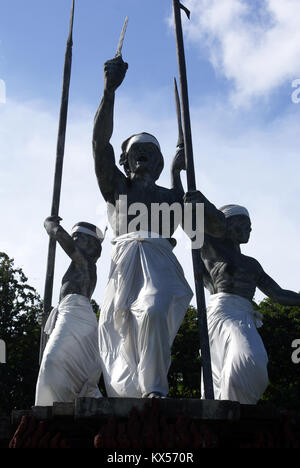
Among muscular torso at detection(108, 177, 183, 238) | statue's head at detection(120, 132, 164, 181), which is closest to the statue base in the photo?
muscular torso at detection(108, 177, 183, 238)

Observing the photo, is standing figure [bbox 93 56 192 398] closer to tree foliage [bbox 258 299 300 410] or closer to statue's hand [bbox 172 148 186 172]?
statue's hand [bbox 172 148 186 172]

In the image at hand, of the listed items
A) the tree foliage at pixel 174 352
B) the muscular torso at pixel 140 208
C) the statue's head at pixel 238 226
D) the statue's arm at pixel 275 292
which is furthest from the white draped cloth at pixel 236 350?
the tree foliage at pixel 174 352

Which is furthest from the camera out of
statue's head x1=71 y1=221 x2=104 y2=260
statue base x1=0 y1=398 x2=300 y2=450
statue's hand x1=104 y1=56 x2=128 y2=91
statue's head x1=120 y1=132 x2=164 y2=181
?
statue's head x1=71 y1=221 x2=104 y2=260

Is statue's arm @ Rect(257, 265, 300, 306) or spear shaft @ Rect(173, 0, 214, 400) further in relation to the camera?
statue's arm @ Rect(257, 265, 300, 306)

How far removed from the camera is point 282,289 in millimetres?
8633

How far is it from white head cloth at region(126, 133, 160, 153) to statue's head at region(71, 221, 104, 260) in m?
1.46

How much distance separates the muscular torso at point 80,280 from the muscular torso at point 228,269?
1.39 meters

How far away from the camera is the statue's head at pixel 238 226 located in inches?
355

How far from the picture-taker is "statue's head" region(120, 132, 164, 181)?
7.81 metres

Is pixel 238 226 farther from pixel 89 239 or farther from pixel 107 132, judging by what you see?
pixel 107 132

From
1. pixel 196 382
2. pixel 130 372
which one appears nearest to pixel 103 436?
pixel 130 372

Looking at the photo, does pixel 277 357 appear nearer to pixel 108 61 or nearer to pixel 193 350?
pixel 193 350

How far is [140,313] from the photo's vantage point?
21.8 feet

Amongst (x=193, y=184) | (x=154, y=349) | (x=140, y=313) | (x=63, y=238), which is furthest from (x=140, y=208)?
(x=154, y=349)
